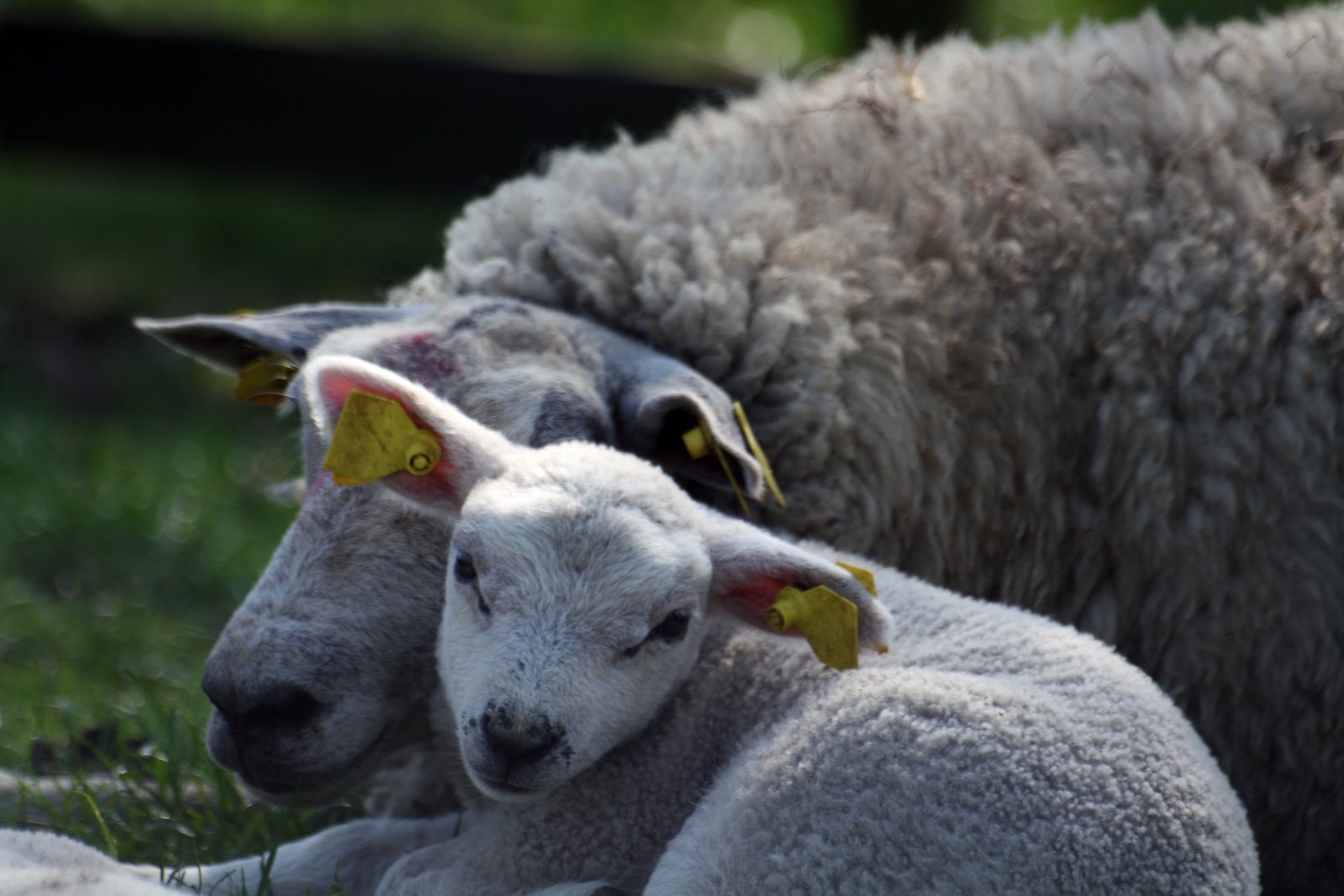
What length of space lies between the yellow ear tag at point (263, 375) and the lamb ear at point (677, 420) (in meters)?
0.72

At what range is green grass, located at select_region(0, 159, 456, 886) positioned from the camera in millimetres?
3207

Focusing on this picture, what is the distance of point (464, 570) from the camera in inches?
92.2

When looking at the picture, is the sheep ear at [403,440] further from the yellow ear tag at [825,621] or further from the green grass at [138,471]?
the green grass at [138,471]

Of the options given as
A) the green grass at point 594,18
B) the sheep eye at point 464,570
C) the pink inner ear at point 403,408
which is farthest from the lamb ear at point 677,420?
the green grass at point 594,18

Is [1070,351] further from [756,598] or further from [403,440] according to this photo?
[403,440]

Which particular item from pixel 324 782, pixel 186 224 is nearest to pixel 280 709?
pixel 324 782

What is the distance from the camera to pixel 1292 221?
10.6ft

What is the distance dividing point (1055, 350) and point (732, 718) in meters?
1.23

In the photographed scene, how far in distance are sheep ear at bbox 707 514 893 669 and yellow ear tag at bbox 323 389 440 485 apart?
0.49m

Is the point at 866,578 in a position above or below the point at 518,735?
above

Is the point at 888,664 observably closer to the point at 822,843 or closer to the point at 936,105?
the point at 822,843

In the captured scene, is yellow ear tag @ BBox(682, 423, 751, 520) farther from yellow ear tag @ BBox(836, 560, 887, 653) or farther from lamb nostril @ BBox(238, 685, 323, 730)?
lamb nostril @ BBox(238, 685, 323, 730)

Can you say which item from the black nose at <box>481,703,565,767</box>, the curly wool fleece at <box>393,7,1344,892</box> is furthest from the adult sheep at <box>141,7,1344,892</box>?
the black nose at <box>481,703,565,767</box>

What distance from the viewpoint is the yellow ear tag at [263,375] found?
3.15 m
